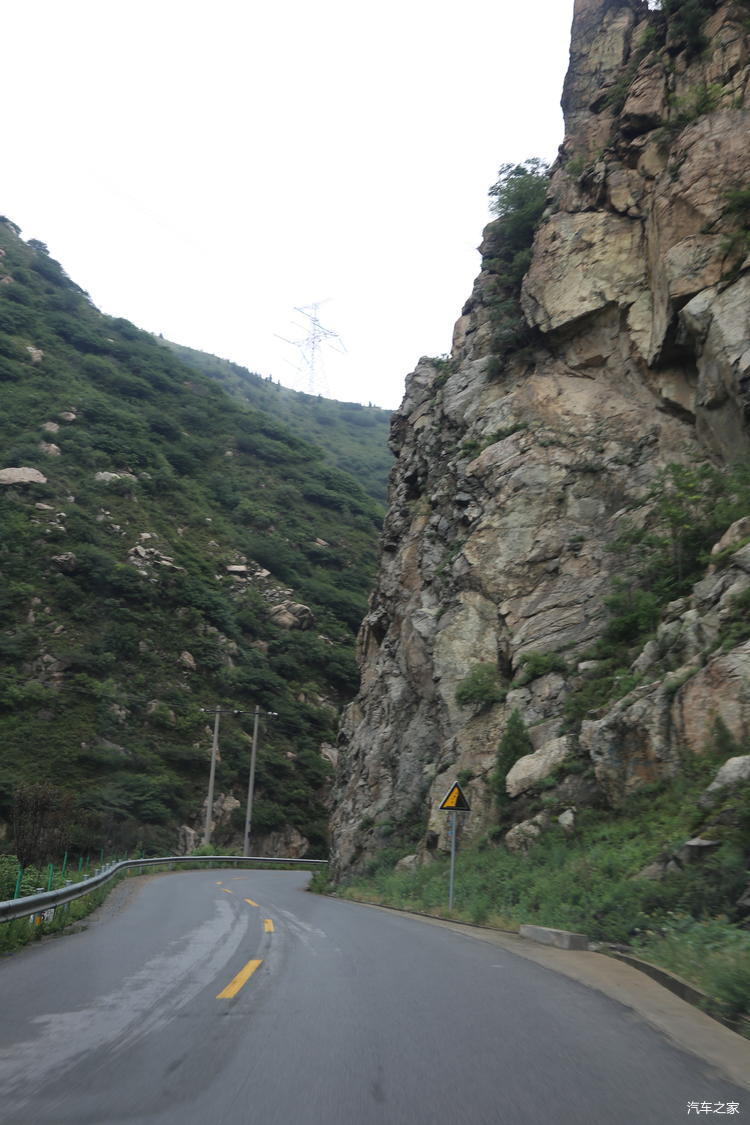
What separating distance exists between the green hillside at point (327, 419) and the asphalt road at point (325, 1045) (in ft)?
306

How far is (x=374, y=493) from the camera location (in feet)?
346

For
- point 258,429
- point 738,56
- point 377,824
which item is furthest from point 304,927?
point 258,429

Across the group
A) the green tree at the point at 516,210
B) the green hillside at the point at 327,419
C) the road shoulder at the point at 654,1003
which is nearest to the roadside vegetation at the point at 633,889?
the road shoulder at the point at 654,1003

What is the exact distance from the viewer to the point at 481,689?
25234 mm

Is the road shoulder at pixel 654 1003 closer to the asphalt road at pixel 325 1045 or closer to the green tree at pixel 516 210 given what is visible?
the asphalt road at pixel 325 1045

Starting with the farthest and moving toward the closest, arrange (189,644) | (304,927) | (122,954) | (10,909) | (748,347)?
(189,644), (748,347), (304,927), (10,909), (122,954)

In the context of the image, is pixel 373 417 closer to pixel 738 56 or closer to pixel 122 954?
pixel 738 56

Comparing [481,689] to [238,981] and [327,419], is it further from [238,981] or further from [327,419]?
[327,419]

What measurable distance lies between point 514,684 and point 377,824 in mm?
9040

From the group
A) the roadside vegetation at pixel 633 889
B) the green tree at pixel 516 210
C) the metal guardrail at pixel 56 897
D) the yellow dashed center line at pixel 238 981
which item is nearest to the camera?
the yellow dashed center line at pixel 238 981

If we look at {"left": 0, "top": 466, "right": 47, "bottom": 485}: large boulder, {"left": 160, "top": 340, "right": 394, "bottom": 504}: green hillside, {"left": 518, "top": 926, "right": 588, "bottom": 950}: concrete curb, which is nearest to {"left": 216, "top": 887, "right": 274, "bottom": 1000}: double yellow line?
{"left": 518, "top": 926, "right": 588, "bottom": 950}: concrete curb

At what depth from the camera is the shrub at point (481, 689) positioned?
25.0 m

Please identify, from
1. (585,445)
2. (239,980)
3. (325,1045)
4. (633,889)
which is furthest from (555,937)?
(585,445)

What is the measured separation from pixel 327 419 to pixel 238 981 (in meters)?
142
